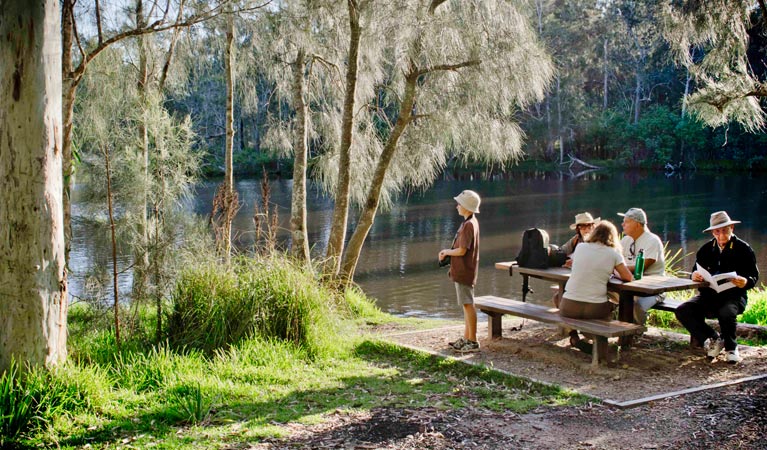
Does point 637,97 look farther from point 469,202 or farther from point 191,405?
point 191,405

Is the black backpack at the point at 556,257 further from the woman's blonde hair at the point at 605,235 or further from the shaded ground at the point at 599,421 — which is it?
the shaded ground at the point at 599,421

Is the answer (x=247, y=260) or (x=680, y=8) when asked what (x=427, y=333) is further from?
(x=680, y=8)

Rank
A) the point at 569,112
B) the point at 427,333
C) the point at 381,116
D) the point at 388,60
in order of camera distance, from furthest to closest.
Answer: the point at 569,112 → the point at 381,116 → the point at 388,60 → the point at 427,333

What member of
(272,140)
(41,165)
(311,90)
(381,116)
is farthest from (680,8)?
(41,165)

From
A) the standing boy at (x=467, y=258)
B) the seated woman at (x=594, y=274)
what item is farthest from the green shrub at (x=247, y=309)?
the seated woman at (x=594, y=274)

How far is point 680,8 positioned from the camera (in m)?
8.14

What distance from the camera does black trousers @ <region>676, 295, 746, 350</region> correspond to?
18.6ft

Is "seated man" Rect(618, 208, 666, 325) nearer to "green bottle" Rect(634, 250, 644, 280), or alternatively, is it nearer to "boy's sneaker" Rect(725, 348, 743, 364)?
"green bottle" Rect(634, 250, 644, 280)

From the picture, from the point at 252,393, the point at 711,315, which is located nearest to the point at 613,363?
the point at 711,315

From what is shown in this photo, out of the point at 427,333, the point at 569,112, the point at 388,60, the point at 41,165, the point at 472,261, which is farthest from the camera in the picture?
the point at 569,112

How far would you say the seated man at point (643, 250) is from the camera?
6.40 meters

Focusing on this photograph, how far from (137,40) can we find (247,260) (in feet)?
17.2

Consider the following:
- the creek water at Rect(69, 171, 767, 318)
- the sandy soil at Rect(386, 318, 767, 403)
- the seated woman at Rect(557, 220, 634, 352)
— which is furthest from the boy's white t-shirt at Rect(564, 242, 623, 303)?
the creek water at Rect(69, 171, 767, 318)

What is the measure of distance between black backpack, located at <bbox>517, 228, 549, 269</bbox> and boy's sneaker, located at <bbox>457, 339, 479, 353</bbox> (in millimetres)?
912
